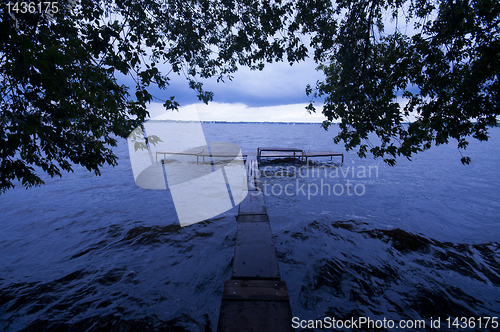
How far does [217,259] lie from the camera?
623cm

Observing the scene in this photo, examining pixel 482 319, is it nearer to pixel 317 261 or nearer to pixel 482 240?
pixel 317 261

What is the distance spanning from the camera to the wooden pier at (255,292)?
286 centimetres

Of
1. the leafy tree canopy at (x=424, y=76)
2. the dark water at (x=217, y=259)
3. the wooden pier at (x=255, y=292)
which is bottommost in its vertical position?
the dark water at (x=217, y=259)

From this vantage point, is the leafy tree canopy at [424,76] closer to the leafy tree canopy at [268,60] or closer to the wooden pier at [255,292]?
the leafy tree canopy at [268,60]

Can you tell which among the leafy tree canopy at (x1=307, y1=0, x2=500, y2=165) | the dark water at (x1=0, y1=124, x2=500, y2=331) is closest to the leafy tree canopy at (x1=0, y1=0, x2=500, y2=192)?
the leafy tree canopy at (x1=307, y1=0, x2=500, y2=165)

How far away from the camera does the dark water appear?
4.54 metres

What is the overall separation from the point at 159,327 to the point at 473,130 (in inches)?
308

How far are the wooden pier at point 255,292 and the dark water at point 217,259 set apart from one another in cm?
117

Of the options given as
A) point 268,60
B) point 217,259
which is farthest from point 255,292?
point 268,60

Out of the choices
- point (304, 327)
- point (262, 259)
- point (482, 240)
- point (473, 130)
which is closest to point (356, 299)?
point (304, 327)

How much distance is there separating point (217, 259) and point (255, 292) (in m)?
3.07

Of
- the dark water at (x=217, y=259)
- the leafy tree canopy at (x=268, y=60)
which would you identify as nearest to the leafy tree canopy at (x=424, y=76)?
the leafy tree canopy at (x=268, y=60)

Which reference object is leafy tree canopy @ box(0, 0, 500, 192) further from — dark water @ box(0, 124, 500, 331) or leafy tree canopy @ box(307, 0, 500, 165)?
dark water @ box(0, 124, 500, 331)

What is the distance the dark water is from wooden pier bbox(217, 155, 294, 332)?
3.83 ft
